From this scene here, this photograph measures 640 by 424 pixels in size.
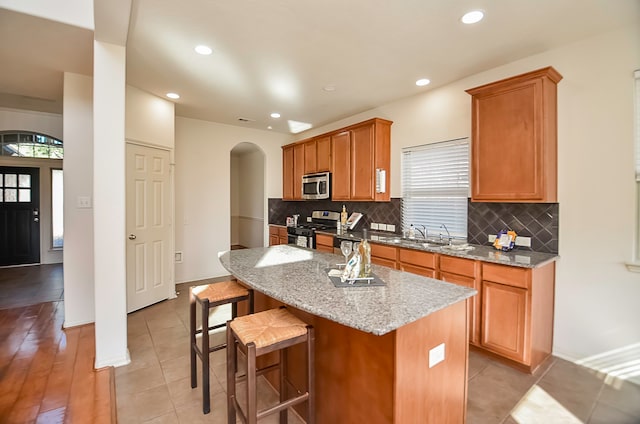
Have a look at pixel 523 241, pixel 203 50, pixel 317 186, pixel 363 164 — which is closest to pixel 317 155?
pixel 317 186

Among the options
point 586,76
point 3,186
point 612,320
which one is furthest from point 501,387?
point 3,186

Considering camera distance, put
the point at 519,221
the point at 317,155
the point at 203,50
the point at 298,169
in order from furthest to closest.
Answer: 1. the point at 298,169
2. the point at 317,155
3. the point at 519,221
4. the point at 203,50

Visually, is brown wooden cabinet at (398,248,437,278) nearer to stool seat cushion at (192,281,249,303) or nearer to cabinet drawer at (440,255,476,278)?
cabinet drawer at (440,255,476,278)

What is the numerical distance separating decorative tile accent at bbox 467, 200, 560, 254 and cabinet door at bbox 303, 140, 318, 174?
2.66 meters

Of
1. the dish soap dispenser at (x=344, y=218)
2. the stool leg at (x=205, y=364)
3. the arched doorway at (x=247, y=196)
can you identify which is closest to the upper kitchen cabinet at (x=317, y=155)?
the dish soap dispenser at (x=344, y=218)

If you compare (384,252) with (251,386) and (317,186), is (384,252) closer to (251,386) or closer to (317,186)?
(317,186)

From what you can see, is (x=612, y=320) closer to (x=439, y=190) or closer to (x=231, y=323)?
(x=439, y=190)

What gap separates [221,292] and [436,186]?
2.73 m

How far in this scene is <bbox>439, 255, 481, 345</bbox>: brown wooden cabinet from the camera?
2570mm

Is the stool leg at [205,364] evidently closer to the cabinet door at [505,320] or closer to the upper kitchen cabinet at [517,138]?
the cabinet door at [505,320]

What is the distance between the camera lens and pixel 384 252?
3.42 meters

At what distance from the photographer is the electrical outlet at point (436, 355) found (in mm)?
1414

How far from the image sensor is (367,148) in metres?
4.04

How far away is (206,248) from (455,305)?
4.35 m
